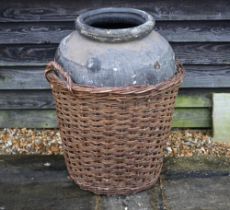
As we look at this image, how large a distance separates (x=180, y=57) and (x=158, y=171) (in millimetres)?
817

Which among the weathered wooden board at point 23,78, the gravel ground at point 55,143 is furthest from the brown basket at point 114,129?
the weathered wooden board at point 23,78

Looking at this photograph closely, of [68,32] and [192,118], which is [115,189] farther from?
[68,32]

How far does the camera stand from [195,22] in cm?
372

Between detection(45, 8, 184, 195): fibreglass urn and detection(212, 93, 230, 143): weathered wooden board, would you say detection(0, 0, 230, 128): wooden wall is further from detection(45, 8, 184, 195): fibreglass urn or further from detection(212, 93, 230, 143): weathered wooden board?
detection(45, 8, 184, 195): fibreglass urn

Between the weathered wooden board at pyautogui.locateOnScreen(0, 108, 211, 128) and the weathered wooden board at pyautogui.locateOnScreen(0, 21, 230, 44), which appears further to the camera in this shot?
the weathered wooden board at pyautogui.locateOnScreen(0, 108, 211, 128)

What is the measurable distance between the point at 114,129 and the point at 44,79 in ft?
3.39

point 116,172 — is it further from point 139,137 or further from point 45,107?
point 45,107

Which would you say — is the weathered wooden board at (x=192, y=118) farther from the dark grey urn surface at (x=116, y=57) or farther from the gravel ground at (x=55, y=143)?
the dark grey urn surface at (x=116, y=57)

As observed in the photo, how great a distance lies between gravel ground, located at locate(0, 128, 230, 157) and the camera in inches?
152

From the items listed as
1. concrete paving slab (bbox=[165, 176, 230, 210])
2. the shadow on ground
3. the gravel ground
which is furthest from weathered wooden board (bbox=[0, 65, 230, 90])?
concrete paving slab (bbox=[165, 176, 230, 210])

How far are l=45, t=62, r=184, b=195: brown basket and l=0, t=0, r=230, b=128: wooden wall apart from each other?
651 mm

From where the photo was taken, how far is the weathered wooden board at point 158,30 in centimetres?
372

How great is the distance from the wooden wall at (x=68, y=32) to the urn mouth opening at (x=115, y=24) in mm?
464

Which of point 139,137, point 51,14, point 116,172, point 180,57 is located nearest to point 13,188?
point 116,172
